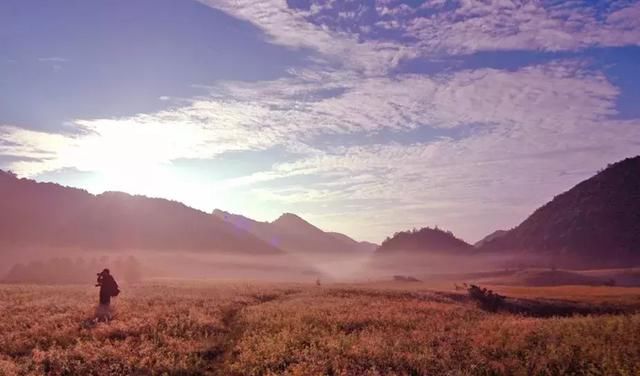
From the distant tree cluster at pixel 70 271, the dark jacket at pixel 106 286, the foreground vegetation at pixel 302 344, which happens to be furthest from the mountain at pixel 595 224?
the dark jacket at pixel 106 286

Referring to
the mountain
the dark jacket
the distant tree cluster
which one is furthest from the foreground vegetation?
the mountain

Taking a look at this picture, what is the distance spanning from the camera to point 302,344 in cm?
1756

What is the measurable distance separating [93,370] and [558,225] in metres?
189

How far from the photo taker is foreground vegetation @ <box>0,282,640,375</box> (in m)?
14.4

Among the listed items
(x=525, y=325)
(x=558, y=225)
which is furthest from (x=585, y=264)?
(x=525, y=325)

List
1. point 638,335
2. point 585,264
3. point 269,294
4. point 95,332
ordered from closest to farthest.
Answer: point 638,335
point 95,332
point 269,294
point 585,264

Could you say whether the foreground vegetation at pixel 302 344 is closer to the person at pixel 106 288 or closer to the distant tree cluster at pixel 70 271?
the person at pixel 106 288

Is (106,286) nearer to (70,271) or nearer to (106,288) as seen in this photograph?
(106,288)

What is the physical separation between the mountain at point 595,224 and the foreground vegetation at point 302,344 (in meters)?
154

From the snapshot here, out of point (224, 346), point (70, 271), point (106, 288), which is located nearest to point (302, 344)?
point (224, 346)

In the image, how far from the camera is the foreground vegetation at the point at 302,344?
14.4 metres

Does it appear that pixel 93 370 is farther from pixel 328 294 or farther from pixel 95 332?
pixel 328 294

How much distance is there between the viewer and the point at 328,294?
41.7 meters

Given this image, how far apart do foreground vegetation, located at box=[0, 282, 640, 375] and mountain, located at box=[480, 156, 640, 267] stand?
154 meters
